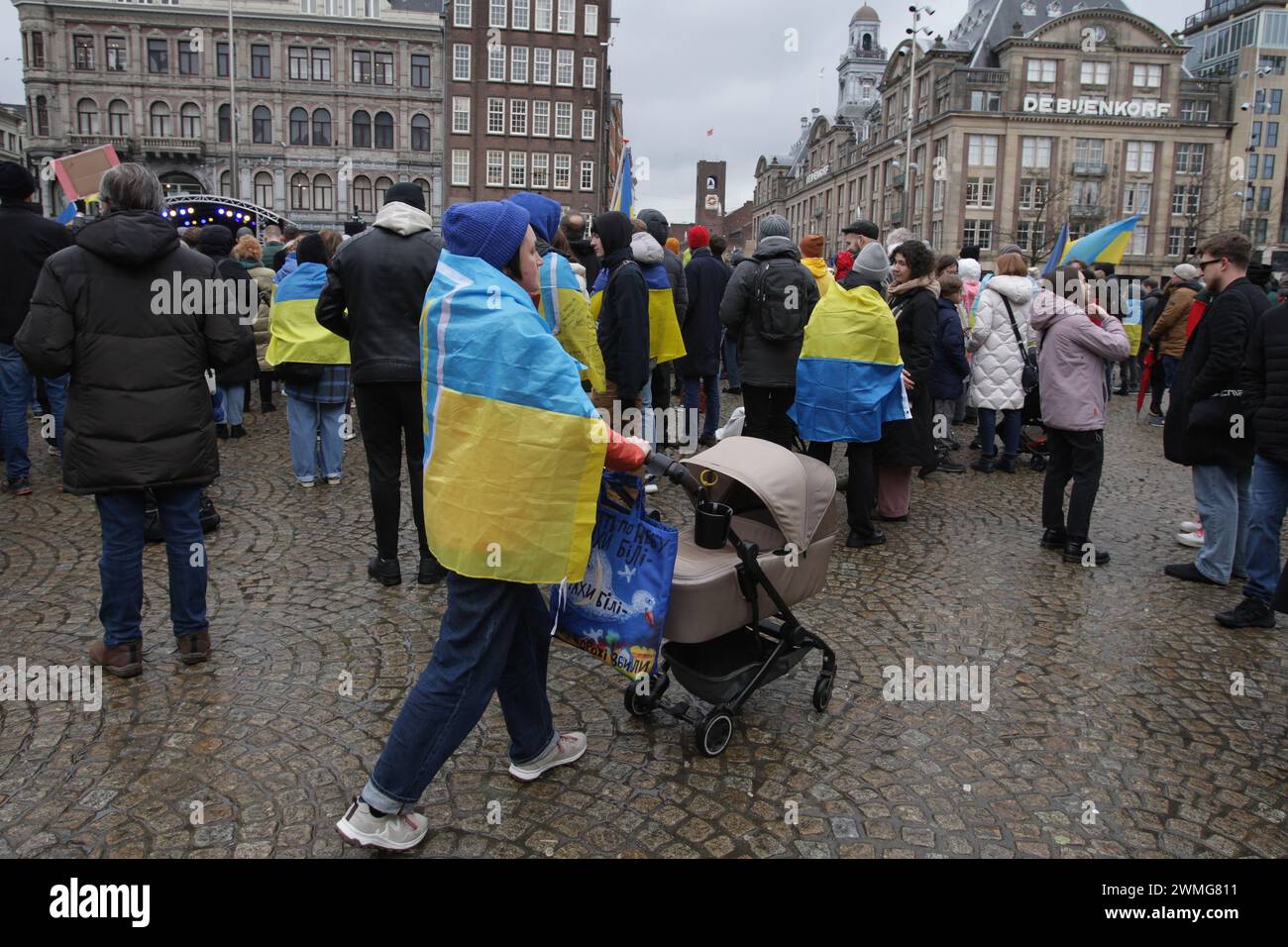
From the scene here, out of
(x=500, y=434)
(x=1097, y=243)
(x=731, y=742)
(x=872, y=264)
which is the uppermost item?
(x=1097, y=243)

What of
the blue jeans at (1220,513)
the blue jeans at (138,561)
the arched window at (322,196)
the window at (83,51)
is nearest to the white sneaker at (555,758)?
the blue jeans at (138,561)

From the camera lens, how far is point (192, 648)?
15.0 ft

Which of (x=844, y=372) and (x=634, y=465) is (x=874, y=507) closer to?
(x=844, y=372)

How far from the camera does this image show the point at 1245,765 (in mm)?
3902

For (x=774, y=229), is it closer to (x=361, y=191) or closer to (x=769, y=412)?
(x=769, y=412)

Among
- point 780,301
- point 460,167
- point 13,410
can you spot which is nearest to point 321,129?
point 460,167

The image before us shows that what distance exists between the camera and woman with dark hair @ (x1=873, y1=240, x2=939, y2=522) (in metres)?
7.46

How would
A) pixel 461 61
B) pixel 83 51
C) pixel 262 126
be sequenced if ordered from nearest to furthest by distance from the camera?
pixel 83 51
pixel 262 126
pixel 461 61

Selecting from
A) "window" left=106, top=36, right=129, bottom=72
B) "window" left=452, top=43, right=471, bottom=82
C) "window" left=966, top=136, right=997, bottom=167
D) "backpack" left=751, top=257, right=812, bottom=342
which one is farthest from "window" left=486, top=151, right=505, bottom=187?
"backpack" left=751, top=257, right=812, bottom=342

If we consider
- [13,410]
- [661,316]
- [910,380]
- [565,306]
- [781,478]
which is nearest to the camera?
[781,478]

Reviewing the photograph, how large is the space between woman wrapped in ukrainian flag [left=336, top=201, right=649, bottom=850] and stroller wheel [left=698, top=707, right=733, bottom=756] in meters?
1.01

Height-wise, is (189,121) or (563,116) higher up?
(563,116)

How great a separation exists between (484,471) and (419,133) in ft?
208

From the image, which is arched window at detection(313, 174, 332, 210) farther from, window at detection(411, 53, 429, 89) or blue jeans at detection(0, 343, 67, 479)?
blue jeans at detection(0, 343, 67, 479)
